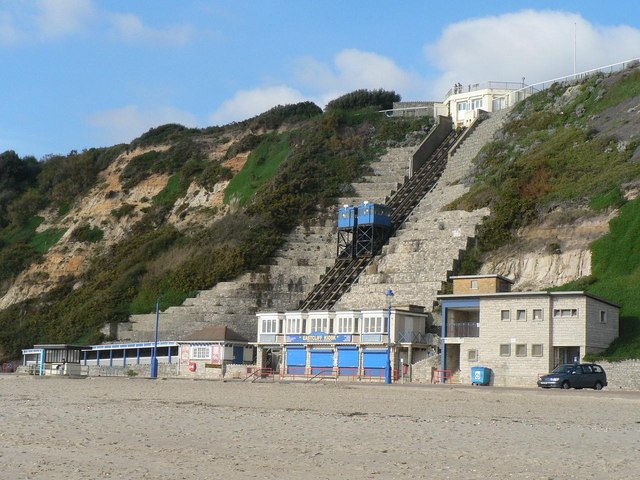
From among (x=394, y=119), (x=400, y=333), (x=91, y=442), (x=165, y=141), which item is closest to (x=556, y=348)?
(x=400, y=333)

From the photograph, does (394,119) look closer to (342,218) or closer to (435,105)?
(435,105)

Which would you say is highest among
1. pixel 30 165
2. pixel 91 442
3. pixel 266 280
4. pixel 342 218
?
pixel 30 165

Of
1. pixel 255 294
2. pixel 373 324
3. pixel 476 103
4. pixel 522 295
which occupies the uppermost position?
pixel 476 103

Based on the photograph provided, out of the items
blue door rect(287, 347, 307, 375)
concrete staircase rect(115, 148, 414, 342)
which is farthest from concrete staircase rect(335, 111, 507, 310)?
concrete staircase rect(115, 148, 414, 342)

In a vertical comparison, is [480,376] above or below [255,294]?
below

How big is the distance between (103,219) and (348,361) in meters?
47.5

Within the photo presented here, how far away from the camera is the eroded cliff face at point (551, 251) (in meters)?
56.9

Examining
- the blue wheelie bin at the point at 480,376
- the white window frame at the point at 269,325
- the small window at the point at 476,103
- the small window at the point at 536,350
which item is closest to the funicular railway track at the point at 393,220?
the white window frame at the point at 269,325

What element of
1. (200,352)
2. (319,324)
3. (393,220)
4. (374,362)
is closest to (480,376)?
(374,362)

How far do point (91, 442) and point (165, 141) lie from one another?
9446 centimetres

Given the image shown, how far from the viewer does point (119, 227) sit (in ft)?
307

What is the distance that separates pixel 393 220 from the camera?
251ft

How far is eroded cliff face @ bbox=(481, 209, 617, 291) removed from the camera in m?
56.9

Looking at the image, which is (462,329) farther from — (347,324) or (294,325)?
(294,325)
